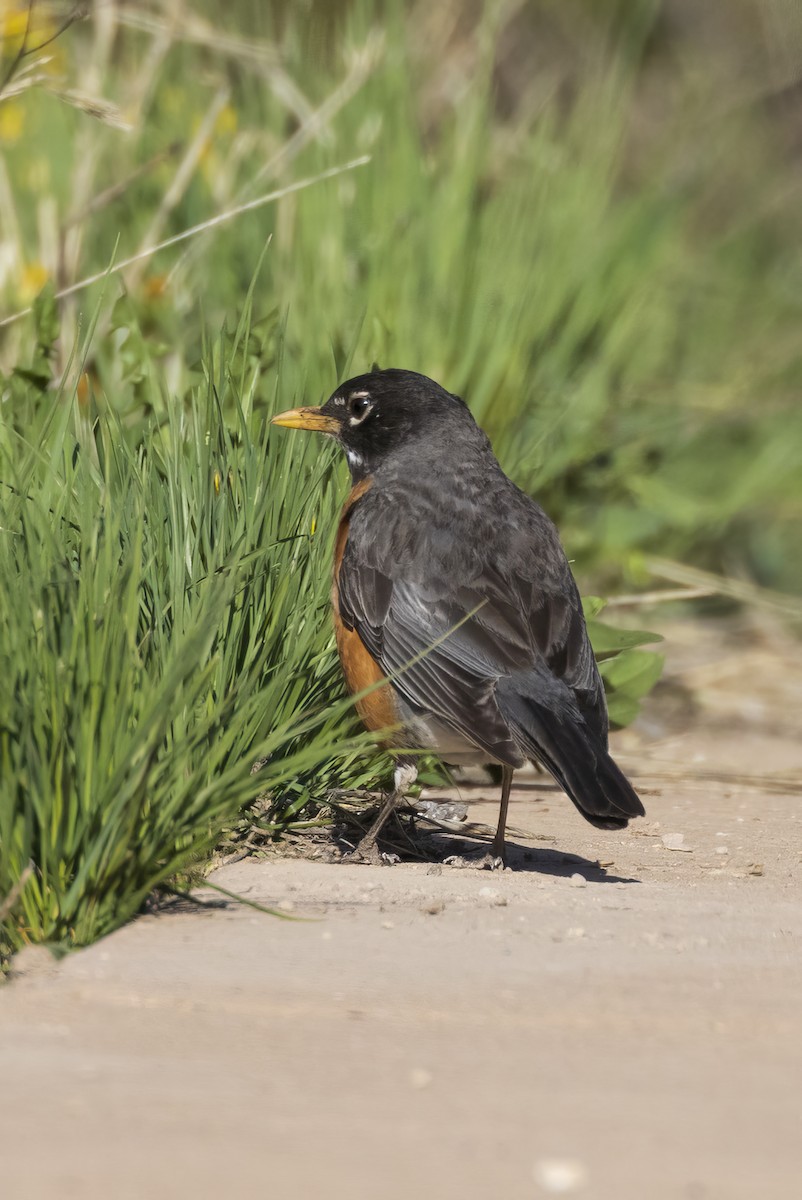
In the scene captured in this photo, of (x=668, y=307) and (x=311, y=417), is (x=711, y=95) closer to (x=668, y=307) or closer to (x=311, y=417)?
(x=668, y=307)

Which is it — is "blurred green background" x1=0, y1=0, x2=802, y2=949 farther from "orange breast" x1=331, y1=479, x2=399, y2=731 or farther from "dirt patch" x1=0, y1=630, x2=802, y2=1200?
"dirt patch" x1=0, y1=630, x2=802, y2=1200

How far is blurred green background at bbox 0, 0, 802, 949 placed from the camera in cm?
315

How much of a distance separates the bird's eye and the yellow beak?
0.08 metres

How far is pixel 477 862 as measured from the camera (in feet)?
13.1

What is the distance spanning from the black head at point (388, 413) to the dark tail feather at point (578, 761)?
105 cm

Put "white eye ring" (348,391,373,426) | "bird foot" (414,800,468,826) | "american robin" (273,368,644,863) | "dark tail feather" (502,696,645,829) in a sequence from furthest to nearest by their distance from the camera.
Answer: "white eye ring" (348,391,373,426) < "bird foot" (414,800,468,826) < "american robin" (273,368,644,863) < "dark tail feather" (502,696,645,829)

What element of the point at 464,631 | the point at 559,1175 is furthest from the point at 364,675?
the point at 559,1175

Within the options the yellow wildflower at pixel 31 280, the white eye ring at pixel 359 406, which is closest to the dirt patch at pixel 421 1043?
the white eye ring at pixel 359 406

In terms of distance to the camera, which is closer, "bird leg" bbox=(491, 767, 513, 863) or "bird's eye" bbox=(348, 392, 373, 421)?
"bird leg" bbox=(491, 767, 513, 863)

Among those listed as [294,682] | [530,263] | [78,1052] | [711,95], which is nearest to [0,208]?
[530,263]

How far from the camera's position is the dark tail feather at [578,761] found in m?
3.62

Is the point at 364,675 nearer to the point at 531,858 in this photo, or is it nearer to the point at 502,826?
the point at 502,826

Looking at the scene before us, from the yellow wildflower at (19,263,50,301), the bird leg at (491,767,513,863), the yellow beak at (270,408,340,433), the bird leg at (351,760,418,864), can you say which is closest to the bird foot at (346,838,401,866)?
the bird leg at (351,760,418,864)

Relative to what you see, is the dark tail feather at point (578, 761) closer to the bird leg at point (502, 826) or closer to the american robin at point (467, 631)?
the american robin at point (467, 631)
